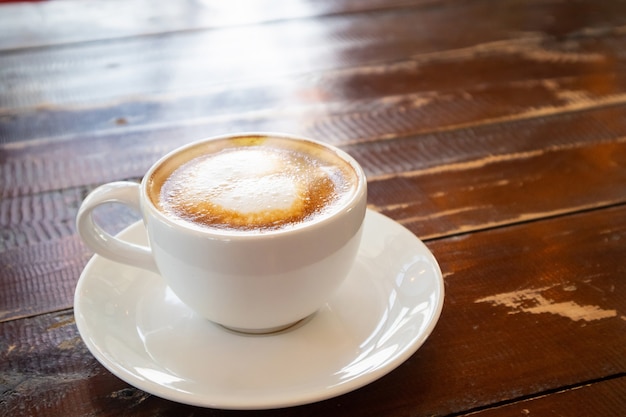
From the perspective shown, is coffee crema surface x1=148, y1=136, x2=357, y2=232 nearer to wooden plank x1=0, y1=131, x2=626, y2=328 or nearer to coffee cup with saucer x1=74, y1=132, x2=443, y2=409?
coffee cup with saucer x1=74, y1=132, x2=443, y2=409

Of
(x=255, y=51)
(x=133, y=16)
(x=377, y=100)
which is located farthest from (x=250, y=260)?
(x=133, y=16)

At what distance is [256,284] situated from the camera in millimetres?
521

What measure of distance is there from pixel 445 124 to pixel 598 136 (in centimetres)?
19

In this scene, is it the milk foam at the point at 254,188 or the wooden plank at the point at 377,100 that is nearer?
the milk foam at the point at 254,188

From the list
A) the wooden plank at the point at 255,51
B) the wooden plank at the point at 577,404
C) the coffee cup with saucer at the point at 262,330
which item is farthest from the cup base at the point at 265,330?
the wooden plank at the point at 255,51

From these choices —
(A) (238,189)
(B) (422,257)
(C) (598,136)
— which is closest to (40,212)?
(A) (238,189)

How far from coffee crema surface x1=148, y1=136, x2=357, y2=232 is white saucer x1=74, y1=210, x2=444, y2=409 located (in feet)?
0.31

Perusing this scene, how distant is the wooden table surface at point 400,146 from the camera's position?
1.74 ft

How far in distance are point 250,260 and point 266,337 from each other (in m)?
0.08

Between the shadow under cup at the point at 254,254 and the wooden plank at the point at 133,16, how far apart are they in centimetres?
75

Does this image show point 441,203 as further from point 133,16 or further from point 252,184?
point 133,16

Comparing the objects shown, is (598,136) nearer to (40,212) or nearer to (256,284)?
(256,284)

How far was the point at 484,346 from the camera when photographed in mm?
557

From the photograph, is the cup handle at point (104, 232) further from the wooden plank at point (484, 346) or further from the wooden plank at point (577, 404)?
the wooden plank at point (577, 404)
